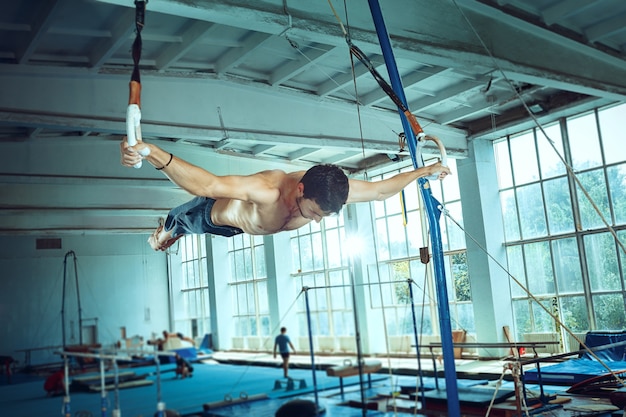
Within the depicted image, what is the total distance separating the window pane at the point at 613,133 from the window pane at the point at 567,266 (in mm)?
1755

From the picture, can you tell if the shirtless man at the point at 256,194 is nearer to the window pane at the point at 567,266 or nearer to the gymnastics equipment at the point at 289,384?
the gymnastics equipment at the point at 289,384

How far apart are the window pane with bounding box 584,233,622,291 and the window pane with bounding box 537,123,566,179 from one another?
1.45 m

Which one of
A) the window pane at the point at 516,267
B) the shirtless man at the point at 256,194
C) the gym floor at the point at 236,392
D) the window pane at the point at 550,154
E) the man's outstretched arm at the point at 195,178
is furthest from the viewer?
the window pane at the point at 516,267

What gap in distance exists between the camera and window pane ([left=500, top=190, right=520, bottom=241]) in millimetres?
11883

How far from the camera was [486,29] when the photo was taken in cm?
633

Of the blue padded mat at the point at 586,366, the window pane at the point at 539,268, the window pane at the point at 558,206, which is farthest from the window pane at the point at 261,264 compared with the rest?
the window pane at the point at 558,206

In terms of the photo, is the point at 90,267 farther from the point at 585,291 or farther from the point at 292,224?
the point at 585,291

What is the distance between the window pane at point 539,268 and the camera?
36.8 ft

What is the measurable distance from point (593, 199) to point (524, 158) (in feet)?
5.65

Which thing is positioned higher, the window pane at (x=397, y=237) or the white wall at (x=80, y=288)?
the window pane at (x=397, y=237)

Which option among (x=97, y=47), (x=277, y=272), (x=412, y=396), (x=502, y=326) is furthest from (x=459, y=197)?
(x=97, y=47)

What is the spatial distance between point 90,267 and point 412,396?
5.95m

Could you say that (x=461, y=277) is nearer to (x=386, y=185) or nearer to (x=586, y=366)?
(x=586, y=366)

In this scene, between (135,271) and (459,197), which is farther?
(459,197)
